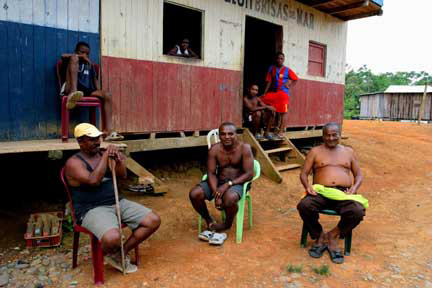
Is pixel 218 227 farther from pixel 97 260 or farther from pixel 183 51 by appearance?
pixel 183 51

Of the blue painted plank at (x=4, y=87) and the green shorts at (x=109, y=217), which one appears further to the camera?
the blue painted plank at (x=4, y=87)

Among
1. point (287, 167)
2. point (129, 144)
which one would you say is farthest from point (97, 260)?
point (287, 167)

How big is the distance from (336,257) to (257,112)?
438 cm

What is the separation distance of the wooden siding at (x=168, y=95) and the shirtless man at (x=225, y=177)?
80.3 inches

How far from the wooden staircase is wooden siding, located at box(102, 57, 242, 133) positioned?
625 mm

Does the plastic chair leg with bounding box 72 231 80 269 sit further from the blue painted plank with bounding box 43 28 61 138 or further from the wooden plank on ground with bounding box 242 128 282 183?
the wooden plank on ground with bounding box 242 128 282 183

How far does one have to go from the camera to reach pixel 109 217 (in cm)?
306

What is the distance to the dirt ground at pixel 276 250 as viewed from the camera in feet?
10.3

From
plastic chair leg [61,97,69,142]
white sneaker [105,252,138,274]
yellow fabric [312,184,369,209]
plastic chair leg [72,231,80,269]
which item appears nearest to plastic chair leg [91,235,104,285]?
white sneaker [105,252,138,274]

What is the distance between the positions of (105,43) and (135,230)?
319 cm

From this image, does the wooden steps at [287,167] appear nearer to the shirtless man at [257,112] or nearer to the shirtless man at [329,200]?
the shirtless man at [257,112]

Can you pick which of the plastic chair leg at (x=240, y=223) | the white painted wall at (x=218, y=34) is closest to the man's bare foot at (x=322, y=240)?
the plastic chair leg at (x=240, y=223)

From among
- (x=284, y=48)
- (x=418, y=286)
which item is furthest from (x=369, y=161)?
(x=418, y=286)

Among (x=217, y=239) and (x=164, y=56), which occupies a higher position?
(x=164, y=56)
